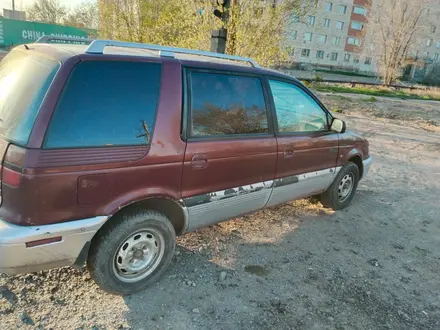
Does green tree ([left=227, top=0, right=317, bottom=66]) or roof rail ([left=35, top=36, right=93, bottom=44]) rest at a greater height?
green tree ([left=227, top=0, right=317, bottom=66])

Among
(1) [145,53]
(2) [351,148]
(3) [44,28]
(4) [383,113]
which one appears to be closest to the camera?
(1) [145,53]

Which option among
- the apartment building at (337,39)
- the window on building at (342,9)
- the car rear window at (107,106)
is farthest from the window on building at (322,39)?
the car rear window at (107,106)

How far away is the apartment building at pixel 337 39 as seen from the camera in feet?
179

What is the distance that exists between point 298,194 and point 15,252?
3.02 metres

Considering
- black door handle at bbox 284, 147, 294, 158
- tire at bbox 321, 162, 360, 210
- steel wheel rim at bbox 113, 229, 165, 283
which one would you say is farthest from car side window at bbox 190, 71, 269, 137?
tire at bbox 321, 162, 360, 210

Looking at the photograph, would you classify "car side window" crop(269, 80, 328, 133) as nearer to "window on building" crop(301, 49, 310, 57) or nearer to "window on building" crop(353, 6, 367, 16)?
"window on building" crop(301, 49, 310, 57)

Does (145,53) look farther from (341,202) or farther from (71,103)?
(341,202)

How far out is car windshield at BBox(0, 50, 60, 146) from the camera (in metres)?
2.36

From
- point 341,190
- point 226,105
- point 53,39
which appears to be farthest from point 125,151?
point 341,190

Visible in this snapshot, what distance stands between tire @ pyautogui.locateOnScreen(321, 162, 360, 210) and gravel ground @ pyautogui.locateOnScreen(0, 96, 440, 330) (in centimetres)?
15

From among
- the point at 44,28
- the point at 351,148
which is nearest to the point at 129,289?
the point at 351,148

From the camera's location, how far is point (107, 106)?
8.47 feet

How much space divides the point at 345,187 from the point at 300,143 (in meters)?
1.54

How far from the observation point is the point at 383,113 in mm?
15484
